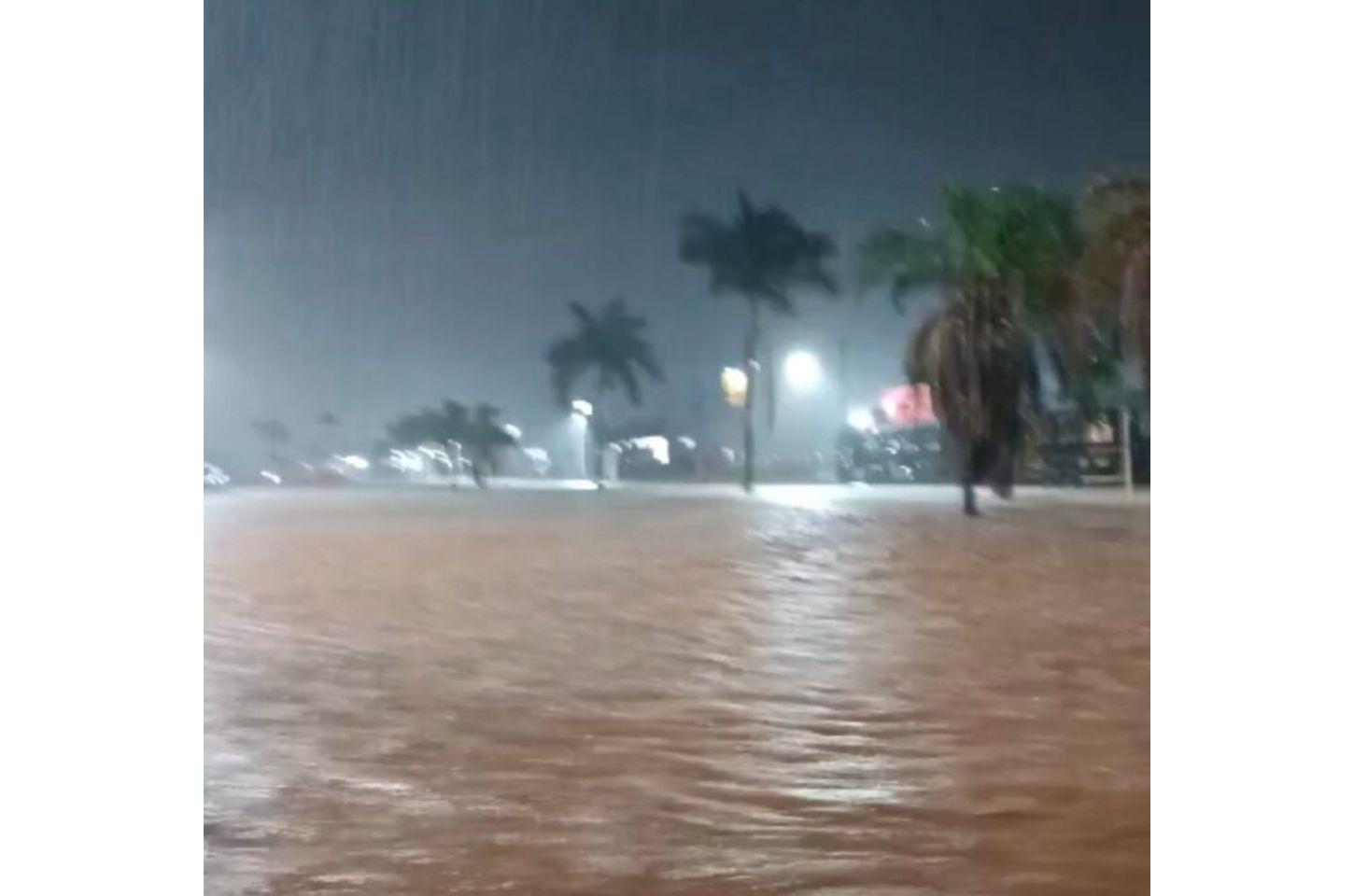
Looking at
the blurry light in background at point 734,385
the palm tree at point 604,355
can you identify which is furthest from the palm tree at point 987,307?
the palm tree at point 604,355

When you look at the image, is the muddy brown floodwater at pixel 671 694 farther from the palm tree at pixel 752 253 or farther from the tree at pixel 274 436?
the palm tree at pixel 752 253

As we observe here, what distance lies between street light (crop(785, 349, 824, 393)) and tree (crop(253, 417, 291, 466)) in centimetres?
75

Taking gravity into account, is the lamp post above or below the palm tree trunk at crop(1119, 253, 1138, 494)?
below

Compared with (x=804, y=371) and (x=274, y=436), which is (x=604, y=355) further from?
(x=274, y=436)

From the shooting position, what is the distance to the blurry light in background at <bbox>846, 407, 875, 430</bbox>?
1.75 metres

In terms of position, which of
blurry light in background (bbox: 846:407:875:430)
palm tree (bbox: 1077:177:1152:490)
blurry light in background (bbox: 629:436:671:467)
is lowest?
blurry light in background (bbox: 629:436:671:467)

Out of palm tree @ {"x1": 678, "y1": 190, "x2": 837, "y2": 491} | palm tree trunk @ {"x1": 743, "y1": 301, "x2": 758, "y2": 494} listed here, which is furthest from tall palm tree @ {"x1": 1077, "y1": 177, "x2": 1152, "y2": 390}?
palm tree trunk @ {"x1": 743, "y1": 301, "x2": 758, "y2": 494}

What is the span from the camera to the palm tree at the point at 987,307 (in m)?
1.74

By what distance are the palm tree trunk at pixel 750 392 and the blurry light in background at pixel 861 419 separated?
145 millimetres

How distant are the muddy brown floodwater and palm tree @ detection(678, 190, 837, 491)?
0.29 metres

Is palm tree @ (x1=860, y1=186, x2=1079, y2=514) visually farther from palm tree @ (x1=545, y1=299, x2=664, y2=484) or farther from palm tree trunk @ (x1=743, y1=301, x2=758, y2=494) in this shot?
palm tree @ (x1=545, y1=299, x2=664, y2=484)

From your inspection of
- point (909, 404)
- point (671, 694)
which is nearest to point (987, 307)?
point (909, 404)
